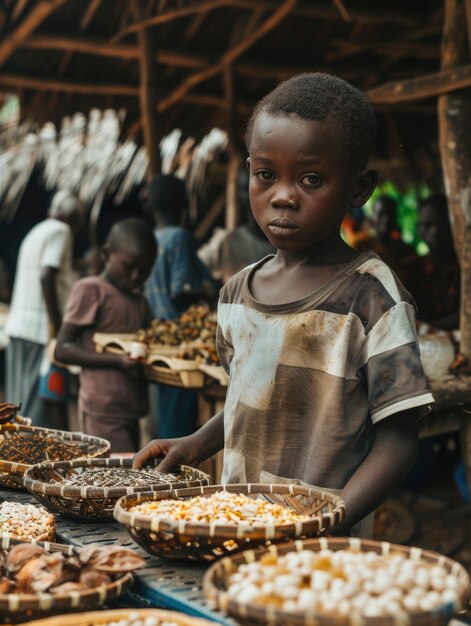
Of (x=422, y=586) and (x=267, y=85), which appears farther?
(x=267, y=85)

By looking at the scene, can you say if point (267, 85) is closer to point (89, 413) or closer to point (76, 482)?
point (89, 413)

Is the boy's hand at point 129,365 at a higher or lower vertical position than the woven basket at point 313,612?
lower

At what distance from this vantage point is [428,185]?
930cm

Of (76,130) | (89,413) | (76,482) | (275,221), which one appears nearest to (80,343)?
(89,413)

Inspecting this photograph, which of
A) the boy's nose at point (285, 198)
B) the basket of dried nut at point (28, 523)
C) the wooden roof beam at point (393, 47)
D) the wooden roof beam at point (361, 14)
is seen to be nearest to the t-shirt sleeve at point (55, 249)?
the wooden roof beam at point (361, 14)

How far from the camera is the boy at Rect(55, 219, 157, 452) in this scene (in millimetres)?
4465

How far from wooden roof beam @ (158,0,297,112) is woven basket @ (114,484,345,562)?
457cm

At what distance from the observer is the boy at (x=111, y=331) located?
4.46 meters

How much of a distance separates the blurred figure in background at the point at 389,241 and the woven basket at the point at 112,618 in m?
4.57

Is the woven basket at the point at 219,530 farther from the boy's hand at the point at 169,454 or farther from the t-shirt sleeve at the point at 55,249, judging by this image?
the t-shirt sleeve at the point at 55,249

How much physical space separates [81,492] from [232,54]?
5.52m

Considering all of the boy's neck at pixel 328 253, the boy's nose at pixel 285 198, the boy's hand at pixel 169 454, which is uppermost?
the boy's nose at pixel 285 198

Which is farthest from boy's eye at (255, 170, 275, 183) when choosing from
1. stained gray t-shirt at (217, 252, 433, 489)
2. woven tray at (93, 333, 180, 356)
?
woven tray at (93, 333, 180, 356)

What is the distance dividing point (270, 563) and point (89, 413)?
3.25m
